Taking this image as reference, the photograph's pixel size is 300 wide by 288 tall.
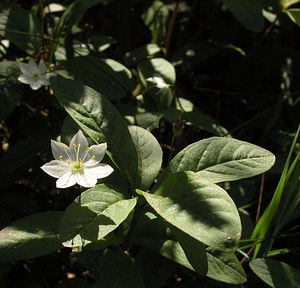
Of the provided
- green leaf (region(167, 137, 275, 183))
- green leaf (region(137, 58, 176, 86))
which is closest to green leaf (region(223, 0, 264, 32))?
green leaf (region(137, 58, 176, 86))

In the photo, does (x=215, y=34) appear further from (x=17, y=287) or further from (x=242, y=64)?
(x=17, y=287)

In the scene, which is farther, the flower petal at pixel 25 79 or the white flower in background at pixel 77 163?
the flower petal at pixel 25 79

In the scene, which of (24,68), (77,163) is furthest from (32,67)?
(77,163)

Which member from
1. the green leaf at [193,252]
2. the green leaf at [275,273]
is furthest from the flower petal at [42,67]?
the green leaf at [275,273]

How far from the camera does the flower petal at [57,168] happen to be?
1466mm

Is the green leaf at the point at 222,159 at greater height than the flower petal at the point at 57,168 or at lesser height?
greater

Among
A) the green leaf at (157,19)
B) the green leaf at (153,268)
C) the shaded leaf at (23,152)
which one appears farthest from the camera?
the green leaf at (157,19)

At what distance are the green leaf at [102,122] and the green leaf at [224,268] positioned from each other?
313 millimetres

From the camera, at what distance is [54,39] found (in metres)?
1.99

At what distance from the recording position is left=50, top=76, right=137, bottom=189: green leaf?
1.50 metres

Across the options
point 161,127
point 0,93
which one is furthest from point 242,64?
point 0,93

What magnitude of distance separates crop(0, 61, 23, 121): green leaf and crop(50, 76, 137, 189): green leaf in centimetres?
38

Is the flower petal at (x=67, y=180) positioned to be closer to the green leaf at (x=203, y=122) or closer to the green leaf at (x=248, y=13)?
the green leaf at (x=203, y=122)

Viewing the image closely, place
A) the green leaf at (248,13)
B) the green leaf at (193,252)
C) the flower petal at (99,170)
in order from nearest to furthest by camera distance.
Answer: the green leaf at (193,252) < the flower petal at (99,170) < the green leaf at (248,13)
